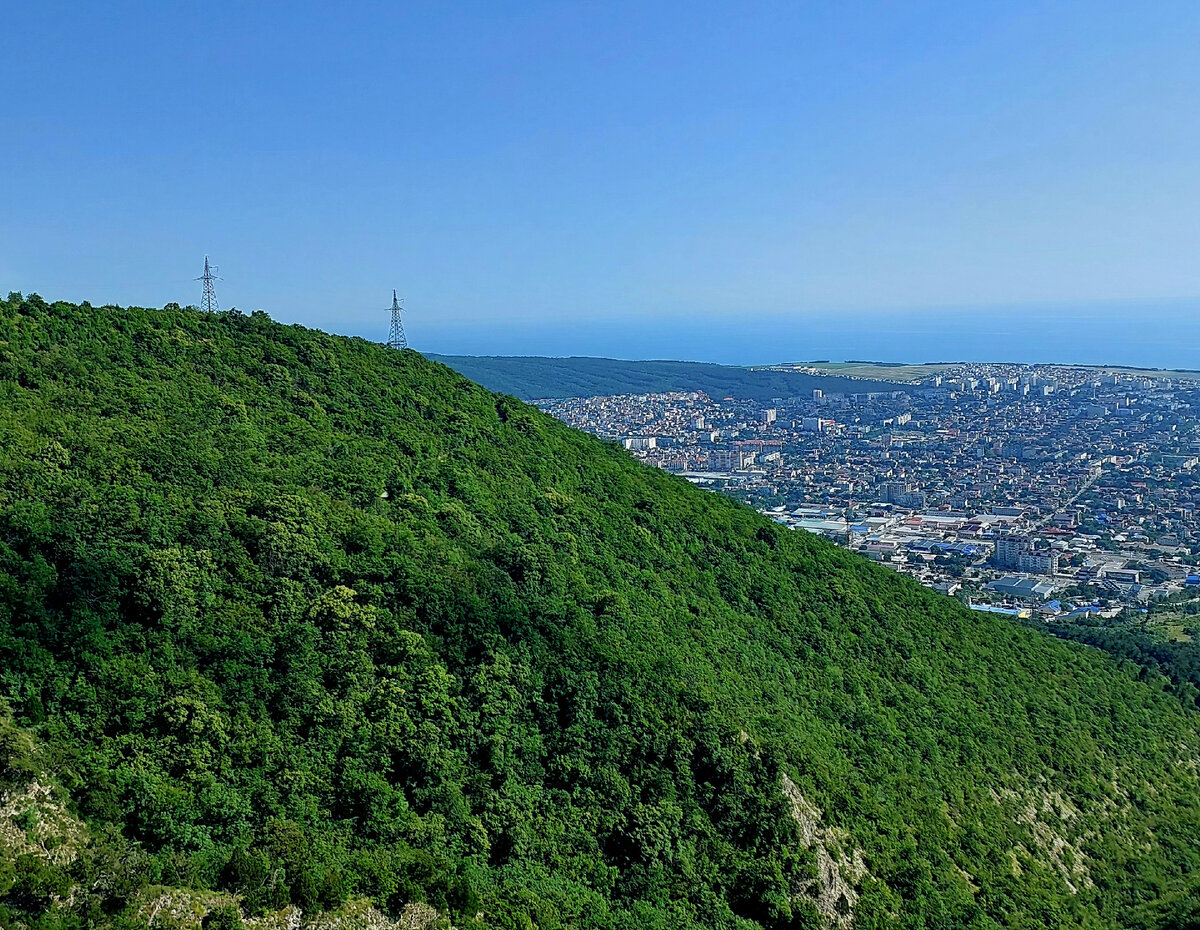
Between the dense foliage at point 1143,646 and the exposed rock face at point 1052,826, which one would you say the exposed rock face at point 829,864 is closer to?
the exposed rock face at point 1052,826

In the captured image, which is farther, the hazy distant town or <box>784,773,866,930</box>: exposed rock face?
the hazy distant town

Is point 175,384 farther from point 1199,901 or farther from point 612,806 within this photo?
point 1199,901

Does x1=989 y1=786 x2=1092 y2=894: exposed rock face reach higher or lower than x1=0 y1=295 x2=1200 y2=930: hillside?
lower

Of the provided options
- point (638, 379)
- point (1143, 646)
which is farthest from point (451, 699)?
point (638, 379)

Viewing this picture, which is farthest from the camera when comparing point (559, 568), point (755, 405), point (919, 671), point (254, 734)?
point (755, 405)

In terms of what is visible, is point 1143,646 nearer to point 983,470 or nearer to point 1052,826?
point 1052,826

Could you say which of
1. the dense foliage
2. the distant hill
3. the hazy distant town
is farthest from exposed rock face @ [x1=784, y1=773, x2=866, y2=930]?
the distant hill

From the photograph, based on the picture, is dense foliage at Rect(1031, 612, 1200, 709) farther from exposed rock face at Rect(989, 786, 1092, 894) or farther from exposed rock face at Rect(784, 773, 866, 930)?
exposed rock face at Rect(784, 773, 866, 930)

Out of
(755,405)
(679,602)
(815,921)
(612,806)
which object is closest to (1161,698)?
(679,602)
